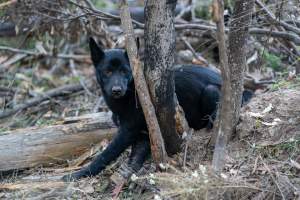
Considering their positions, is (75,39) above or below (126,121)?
above

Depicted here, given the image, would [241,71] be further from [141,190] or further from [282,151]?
[141,190]

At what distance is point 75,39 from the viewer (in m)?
9.00

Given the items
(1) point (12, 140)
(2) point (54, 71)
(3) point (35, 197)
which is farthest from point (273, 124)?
(2) point (54, 71)

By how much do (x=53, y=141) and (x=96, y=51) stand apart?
1.26 meters

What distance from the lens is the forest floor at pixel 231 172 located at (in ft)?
15.6

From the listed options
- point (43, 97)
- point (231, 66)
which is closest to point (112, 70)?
point (231, 66)

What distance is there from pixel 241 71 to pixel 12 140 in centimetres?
298

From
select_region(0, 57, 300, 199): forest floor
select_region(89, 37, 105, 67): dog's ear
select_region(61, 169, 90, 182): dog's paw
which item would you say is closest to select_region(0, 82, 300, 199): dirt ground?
select_region(0, 57, 300, 199): forest floor

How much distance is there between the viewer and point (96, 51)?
658 cm

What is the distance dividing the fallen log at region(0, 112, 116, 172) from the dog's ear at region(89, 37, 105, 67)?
2.98ft

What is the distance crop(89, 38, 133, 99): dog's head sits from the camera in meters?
6.20

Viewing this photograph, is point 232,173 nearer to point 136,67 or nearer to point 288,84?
point 136,67

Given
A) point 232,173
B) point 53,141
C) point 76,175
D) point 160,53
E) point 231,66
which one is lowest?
point 76,175

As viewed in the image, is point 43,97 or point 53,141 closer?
point 53,141
